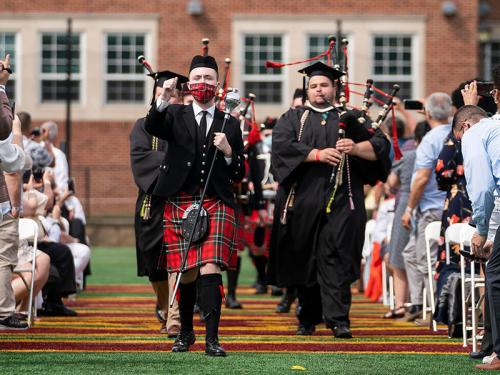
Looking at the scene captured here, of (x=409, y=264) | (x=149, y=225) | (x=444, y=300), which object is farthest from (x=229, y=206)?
(x=409, y=264)

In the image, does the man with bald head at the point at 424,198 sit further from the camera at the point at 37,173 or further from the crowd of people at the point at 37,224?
the camera at the point at 37,173

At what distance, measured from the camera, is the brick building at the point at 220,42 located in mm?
34375

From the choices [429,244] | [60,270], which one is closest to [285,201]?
[429,244]

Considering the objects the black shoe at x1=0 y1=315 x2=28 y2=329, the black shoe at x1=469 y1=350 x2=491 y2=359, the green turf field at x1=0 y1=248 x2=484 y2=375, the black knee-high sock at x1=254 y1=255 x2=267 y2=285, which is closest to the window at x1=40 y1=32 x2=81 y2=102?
the black knee-high sock at x1=254 y1=255 x2=267 y2=285

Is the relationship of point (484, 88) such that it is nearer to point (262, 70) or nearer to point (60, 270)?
point (60, 270)

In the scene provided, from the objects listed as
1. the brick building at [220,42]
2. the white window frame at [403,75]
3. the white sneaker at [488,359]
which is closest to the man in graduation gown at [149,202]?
the white sneaker at [488,359]

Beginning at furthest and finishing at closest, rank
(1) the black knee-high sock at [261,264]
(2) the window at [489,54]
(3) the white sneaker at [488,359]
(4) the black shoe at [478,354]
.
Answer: (2) the window at [489,54], (1) the black knee-high sock at [261,264], (4) the black shoe at [478,354], (3) the white sneaker at [488,359]

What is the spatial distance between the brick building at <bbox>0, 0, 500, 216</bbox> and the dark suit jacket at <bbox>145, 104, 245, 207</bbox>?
23.2 m

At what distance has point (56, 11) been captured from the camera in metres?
34.5

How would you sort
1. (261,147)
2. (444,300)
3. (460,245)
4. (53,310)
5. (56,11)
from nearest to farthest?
1. (460,245)
2. (444,300)
3. (53,310)
4. (261,147)
5. (56,11)

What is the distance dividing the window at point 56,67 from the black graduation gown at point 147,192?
2223 cm

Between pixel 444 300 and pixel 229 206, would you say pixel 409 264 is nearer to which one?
pixel 444 300

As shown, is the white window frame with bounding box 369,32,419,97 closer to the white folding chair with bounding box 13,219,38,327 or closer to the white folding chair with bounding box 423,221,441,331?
the white folding chair with bounding box 423,221,441,331

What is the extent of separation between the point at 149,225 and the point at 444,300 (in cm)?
258
